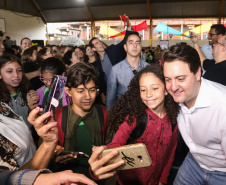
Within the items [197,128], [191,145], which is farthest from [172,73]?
[191,145]

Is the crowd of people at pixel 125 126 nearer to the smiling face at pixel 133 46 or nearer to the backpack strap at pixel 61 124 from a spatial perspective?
the backpack strap at pixel 61 124

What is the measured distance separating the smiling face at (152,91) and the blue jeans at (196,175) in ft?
1.95

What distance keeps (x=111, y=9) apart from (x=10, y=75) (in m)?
14.0

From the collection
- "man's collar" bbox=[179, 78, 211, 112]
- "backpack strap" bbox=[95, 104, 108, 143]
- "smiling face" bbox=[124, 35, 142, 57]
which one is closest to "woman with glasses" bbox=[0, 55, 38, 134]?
"backpack strap" bbox=[95, 104, 108, 143]

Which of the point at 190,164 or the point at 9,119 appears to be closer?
the point at 9,119

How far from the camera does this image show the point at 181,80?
134cm

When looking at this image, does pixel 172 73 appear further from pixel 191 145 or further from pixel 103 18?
pixel 103 18

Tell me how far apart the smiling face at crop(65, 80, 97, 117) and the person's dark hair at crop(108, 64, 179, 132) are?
9.0 inches

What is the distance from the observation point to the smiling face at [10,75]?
87.7 inches

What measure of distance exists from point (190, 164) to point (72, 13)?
53.2ft

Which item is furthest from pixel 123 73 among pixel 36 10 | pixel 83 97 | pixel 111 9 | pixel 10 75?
pixel 36 10

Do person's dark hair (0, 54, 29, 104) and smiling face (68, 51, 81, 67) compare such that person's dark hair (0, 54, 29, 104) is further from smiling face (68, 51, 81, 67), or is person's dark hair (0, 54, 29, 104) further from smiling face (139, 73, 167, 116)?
smiling face (68, 51, 81, 67)

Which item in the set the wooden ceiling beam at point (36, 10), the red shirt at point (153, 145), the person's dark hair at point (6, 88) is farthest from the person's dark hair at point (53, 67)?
the wooden ceiling beam at point (36, 10)

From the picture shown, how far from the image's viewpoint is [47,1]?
51.6 feet
